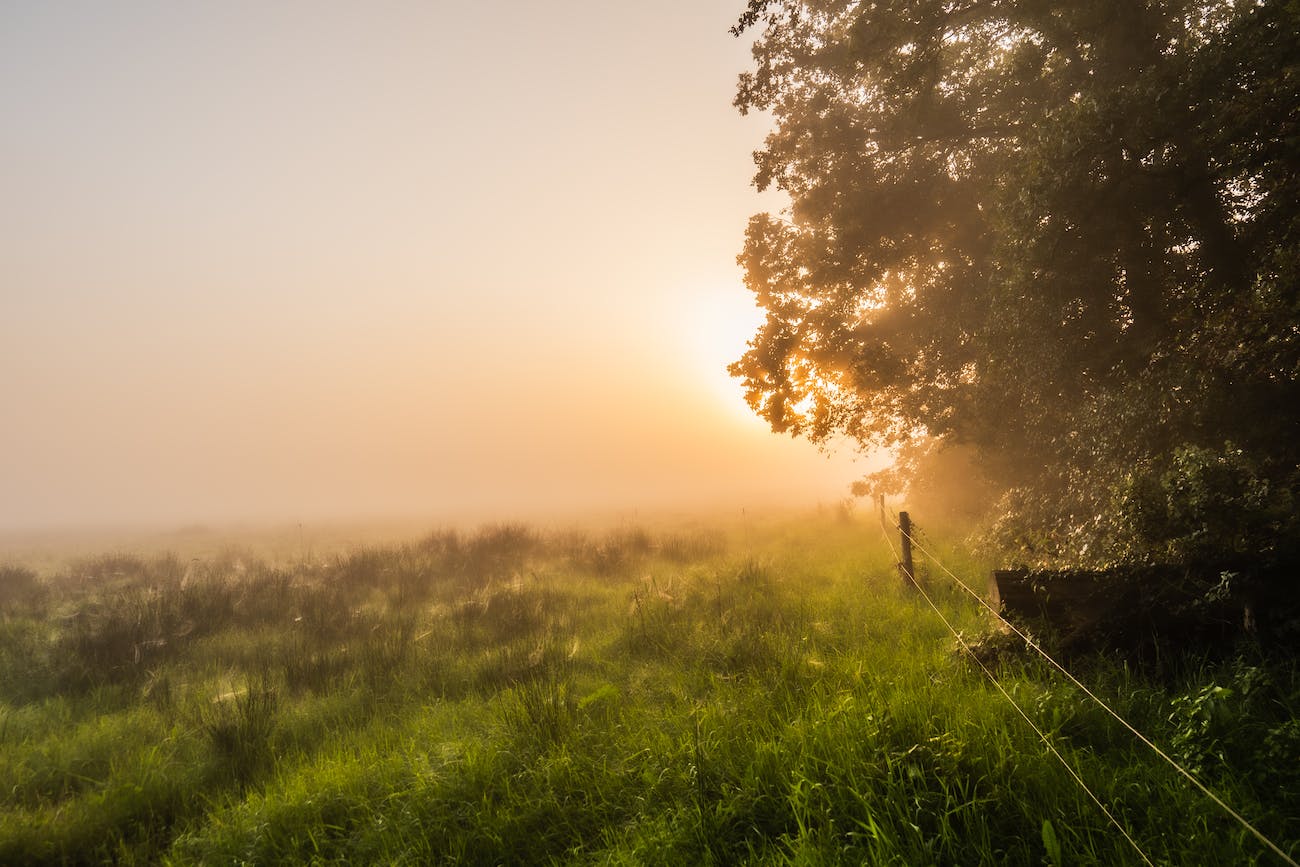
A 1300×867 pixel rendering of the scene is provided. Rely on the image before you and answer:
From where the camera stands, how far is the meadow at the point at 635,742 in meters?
3.09

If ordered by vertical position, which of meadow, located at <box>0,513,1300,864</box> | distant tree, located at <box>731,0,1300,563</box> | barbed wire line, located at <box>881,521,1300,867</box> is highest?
distant tree, located at <box>731,0,1300,563</box>

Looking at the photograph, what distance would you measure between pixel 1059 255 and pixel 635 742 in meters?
10.7

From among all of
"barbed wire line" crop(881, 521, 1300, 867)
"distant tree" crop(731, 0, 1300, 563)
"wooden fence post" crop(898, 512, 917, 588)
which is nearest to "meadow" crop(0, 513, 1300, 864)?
"barbed wire line" crop(881, 521, 1300, 867)

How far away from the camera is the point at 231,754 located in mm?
5234

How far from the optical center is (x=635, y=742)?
4.42 meters

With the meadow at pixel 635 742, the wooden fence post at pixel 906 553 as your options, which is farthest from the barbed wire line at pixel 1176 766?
the wooden fence post at pixel 906 553

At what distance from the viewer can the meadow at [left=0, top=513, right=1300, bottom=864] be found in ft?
10.2

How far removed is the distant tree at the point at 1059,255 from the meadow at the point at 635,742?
222 centimetres

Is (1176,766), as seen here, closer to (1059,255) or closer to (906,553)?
(906,553)

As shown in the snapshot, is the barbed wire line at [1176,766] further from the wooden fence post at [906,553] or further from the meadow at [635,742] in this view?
the wooden fence post at [906,553]

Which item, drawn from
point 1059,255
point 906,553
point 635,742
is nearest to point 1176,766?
point 635,742

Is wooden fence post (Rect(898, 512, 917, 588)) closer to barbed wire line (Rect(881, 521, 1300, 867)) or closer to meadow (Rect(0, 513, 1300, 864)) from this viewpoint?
meadow (Rect(0, 513, 1300, 864))

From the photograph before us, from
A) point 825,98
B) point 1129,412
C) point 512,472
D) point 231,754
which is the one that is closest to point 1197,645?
point 1129,412

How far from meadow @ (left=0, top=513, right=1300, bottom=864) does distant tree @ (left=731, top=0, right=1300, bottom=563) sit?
87.2 inches
